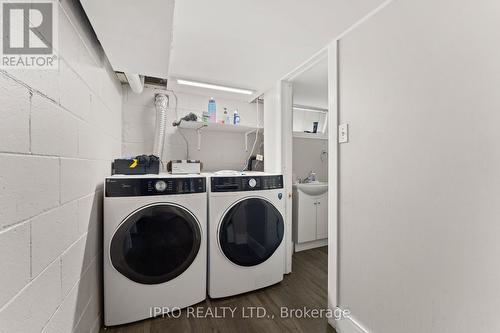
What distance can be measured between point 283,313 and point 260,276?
0.35 m

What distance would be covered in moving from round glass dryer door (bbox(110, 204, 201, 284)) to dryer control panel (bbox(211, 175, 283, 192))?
338mm

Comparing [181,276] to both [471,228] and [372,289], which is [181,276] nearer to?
[372,289]

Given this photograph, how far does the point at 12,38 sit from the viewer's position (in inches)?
25.3

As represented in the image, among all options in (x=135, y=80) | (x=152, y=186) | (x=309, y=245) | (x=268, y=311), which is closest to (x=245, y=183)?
(x=152, y=186)

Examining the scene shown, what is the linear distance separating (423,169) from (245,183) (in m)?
1.24

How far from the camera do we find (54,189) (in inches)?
33.0

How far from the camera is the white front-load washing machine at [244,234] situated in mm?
1731

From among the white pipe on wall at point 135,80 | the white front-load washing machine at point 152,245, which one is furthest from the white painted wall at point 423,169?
the white pipe on wall at point 135,80

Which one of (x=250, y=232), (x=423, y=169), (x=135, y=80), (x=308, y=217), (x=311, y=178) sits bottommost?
(x=308, y=217)

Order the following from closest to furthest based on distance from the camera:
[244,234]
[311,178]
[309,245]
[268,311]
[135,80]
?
1. [268,311]
2. [244,234]
3. [135,80]
4. [309,245]
5. [311,178]

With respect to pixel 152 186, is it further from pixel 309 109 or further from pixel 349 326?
pixel 309 109

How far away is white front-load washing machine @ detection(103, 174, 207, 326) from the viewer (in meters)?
1.41

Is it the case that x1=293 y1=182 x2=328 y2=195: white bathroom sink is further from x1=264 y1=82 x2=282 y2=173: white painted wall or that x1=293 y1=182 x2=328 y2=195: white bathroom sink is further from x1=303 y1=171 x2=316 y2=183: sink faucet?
x1=264 y1=82 x2=282 y2=173: white painted wall

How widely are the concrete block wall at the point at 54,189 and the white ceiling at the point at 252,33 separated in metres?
0.59
